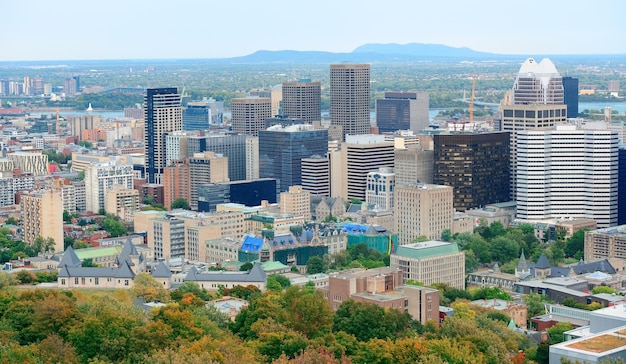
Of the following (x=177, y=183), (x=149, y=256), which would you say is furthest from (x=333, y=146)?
(x=149, y=256)

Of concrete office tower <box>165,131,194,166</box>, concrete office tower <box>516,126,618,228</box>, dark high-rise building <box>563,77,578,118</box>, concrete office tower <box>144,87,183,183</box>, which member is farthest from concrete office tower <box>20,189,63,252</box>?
dark high-rise building <box>563,77,578,118</box>

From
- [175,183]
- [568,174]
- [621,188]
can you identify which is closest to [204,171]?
[175,183]

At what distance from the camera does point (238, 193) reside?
264ft

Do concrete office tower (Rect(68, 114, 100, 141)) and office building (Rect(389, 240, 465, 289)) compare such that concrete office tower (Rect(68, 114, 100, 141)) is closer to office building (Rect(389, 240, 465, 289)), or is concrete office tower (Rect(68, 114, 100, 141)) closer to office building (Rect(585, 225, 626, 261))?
office building (Rect(585, 225, 626, 261))

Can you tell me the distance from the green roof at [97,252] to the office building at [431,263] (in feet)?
47.5

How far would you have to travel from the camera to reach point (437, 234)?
69.1 metres

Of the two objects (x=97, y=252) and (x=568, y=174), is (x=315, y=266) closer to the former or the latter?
(x=97, y=252)

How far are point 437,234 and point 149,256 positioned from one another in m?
14.6

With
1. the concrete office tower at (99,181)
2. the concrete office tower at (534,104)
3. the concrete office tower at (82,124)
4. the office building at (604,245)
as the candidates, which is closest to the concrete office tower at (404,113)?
the concrete office tower at (82,124)

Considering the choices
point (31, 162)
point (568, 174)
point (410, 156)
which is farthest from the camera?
point (31, 162)

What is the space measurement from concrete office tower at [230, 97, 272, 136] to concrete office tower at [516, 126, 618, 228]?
34424 mm

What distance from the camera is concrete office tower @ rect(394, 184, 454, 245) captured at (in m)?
68.8

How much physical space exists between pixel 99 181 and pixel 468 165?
22.8 meters

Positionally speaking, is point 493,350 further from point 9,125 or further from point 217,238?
point 9,125
